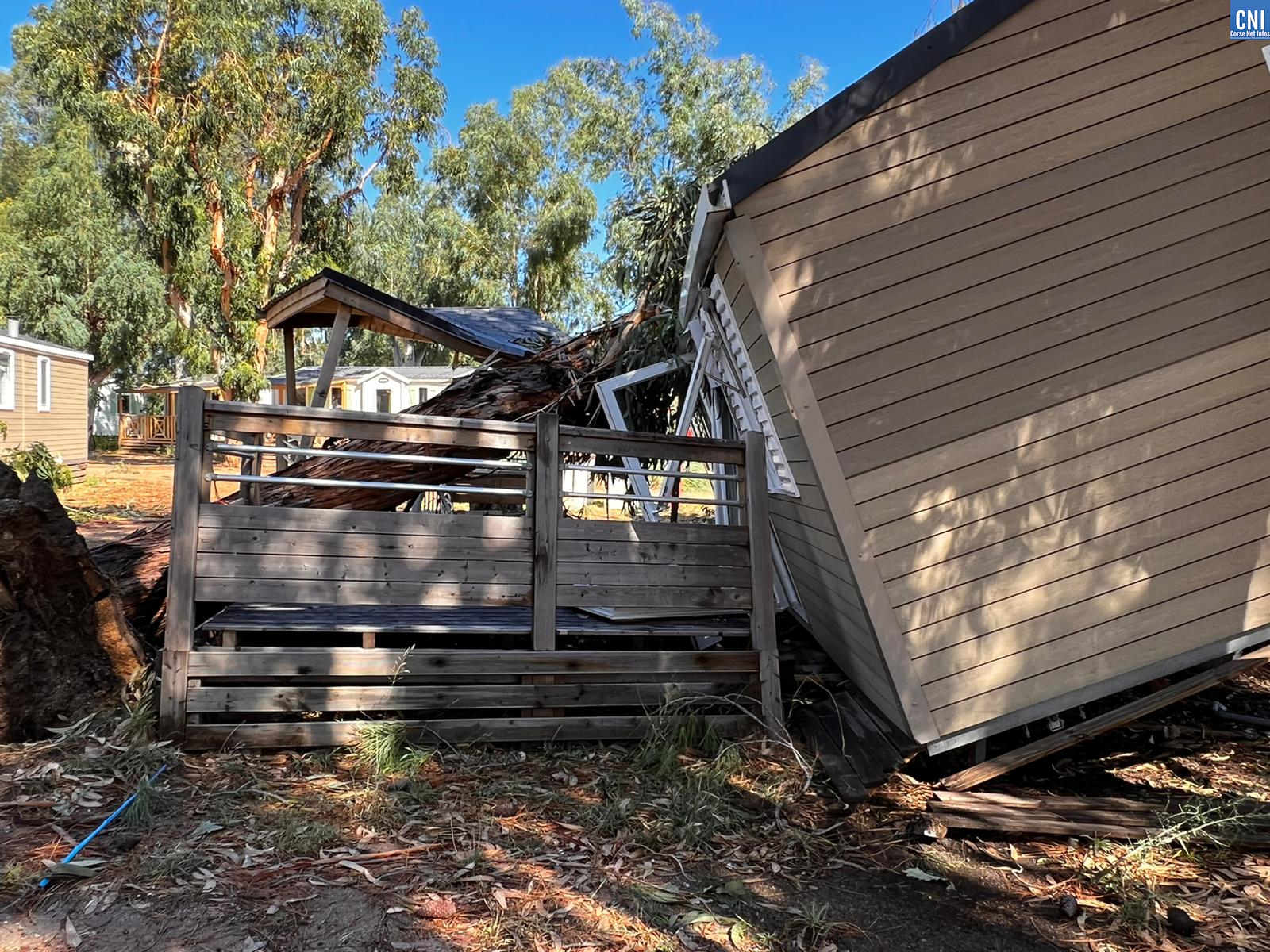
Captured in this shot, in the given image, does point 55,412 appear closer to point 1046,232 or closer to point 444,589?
point 444,589

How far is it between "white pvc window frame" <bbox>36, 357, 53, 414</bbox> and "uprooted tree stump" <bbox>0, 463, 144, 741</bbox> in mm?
17977

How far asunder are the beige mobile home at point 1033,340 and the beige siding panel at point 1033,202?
0.01 metres

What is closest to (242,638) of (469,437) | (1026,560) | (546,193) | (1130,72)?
(469,437)

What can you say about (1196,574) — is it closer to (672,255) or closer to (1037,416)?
(1037,416)

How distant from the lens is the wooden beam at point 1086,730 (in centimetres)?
407

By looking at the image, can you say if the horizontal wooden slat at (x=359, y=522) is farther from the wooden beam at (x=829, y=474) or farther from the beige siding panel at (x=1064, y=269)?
the beige siding panel at (x=1064, y=269)

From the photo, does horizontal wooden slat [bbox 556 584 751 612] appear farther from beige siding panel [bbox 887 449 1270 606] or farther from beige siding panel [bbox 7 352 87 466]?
beige siding panel [bbox 7 352 87 466]

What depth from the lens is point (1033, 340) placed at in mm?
3855

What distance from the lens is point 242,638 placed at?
16.5 ft

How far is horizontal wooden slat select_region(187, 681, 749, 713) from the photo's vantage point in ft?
13.6

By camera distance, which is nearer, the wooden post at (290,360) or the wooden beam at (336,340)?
the wooden beam at (336,340)

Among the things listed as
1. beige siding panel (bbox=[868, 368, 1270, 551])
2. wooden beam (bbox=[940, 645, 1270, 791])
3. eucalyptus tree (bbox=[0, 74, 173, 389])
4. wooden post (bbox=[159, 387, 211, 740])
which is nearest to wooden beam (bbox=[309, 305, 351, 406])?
wooden post (bbox=[159, 387, 211, 740])

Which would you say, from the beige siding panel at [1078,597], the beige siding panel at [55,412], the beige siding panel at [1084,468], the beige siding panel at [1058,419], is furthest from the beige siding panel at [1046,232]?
the beige siding panel at [55,412]

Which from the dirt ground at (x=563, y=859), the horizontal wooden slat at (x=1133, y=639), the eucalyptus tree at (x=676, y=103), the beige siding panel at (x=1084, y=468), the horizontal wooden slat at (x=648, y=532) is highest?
the eucalyptus tree at (x=676, y=103)
